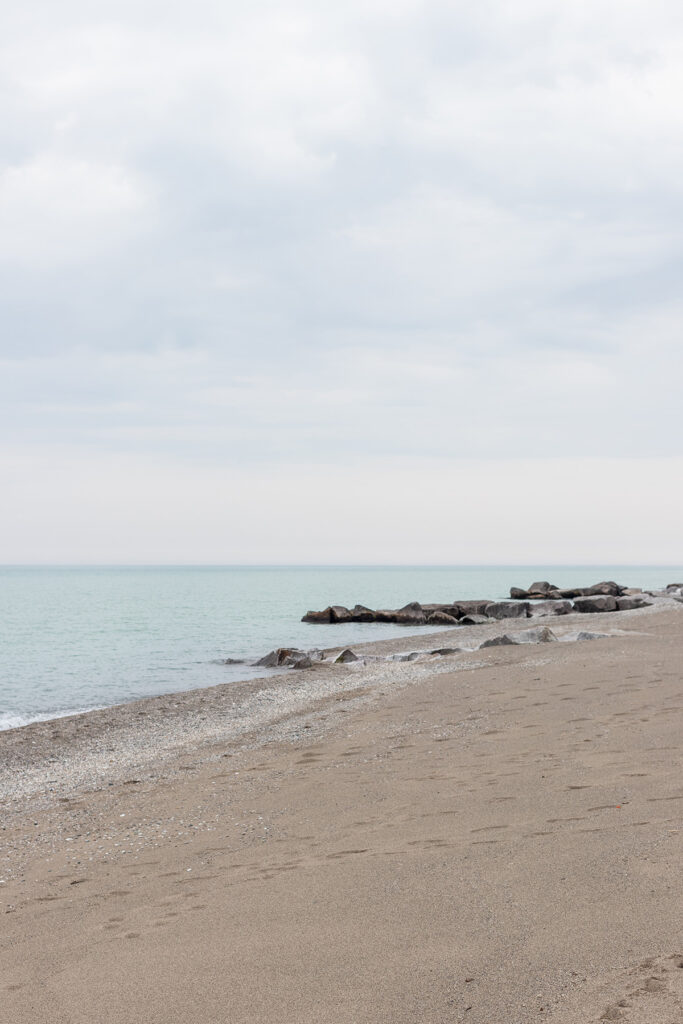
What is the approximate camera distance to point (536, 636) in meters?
21.8

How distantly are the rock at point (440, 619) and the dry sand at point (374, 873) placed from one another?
37.9m

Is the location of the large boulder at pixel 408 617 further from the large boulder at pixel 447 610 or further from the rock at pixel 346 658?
the rock at pixel 346 658

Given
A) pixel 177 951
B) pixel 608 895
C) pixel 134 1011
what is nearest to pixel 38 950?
pixel 177 951

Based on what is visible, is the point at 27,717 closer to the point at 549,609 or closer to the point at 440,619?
the point at 549,609

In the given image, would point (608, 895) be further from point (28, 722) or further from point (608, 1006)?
point (28, 722)

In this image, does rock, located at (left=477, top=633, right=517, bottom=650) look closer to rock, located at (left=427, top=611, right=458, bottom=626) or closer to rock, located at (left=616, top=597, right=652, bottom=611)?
rock, located at (left=616, top=597, right=652, bottom=611)

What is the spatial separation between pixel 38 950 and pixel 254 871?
1674 mm

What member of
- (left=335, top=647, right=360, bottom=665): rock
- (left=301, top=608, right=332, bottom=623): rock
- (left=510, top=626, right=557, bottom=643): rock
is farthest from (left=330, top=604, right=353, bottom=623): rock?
(left=510, top=626, right=557, bottom=643): rock

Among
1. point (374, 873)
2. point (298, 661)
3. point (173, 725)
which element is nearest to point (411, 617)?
point (298, 661)

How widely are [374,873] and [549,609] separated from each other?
41766 millimetres

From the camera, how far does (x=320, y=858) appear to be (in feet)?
20.9

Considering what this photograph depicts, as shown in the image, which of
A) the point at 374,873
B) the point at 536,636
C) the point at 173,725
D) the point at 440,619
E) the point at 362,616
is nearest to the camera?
the point at 374,873

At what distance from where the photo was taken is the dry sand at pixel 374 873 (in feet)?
12.9

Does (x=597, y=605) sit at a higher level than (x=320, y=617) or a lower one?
higher
